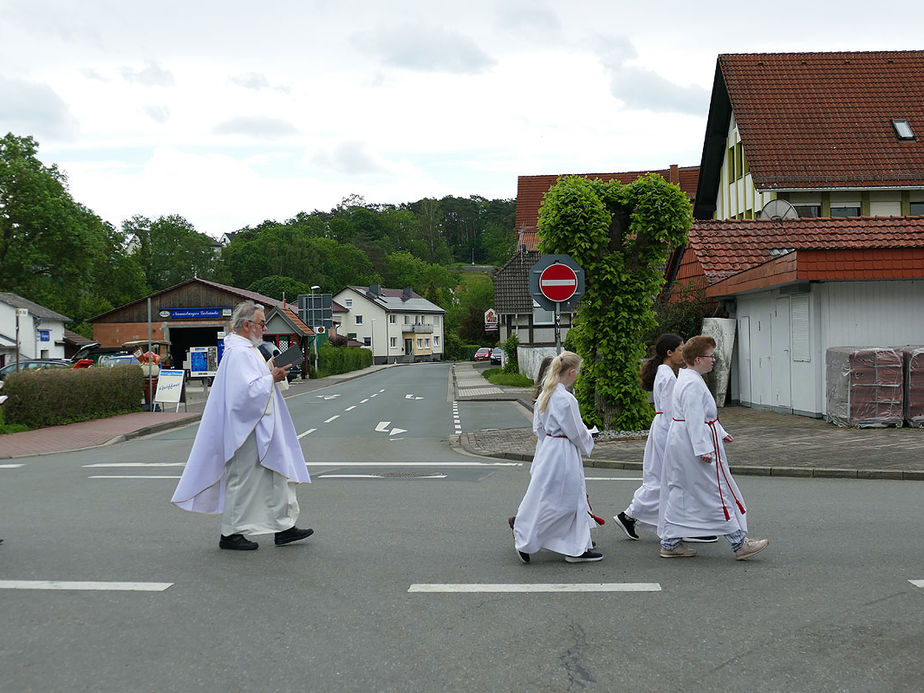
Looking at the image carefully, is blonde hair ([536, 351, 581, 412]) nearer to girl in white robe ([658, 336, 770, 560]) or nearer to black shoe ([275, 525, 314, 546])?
girl in white robe ([658, 336, 770, 560])

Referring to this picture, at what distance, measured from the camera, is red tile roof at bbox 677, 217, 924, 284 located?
17.6m

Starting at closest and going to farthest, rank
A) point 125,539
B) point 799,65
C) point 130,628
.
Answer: point 130,628, point 125,539, point 799,65

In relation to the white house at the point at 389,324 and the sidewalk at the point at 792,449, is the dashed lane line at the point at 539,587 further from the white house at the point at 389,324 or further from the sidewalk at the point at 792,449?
the white house at the point at 389,324

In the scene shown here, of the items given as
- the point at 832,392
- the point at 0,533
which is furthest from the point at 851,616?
the point at 832,392

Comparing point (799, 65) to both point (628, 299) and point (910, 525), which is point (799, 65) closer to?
point (628, 299)

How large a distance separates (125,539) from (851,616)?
206 inches

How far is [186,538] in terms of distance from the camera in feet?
24.3

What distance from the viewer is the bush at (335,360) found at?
55344 mm

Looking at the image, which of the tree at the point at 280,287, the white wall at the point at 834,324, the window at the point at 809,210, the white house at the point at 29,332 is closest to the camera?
the white wall at the point at 834,324

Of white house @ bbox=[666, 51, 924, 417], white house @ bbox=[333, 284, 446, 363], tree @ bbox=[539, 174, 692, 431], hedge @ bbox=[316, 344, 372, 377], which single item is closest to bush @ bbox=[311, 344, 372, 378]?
hedge @ bbox=[316, 344, 372, 377]

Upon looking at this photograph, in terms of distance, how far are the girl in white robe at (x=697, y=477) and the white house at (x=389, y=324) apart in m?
95.4

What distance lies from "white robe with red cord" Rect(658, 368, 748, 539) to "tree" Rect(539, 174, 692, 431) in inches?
313

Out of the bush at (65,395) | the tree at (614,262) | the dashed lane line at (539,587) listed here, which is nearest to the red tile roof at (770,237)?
the tree at (614,262)

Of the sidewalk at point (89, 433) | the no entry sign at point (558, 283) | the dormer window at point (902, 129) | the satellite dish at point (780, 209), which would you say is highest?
the dormer window at point (902, 129)
